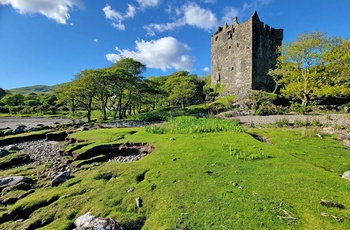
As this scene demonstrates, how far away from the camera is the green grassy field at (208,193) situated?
3777mm

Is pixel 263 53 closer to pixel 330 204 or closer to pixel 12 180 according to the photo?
pixel 330 204

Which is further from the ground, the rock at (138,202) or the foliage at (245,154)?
the foliage at (245,154)

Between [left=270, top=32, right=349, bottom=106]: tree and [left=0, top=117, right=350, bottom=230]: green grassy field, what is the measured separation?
71.7 ft

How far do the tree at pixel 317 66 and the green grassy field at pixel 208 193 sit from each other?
71.7ft

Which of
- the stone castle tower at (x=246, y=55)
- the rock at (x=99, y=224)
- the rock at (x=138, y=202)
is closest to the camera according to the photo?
the rock at (x=99, y=224)

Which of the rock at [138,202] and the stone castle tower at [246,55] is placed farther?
the stone castle tower at [246,55]

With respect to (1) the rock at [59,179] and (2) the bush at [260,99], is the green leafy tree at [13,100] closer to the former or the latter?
(2) the bush at [260,99]

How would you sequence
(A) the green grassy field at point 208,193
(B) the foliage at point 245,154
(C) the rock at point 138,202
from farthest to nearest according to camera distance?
1. (B) the foliage at point 245,154
2. (C) the rock at point 138,202
3. (A) the green grassy field at point 208,193

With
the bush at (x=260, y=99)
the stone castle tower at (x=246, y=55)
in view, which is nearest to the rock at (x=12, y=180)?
the bush at (x=260, y=99)

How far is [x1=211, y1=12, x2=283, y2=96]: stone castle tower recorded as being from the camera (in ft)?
123

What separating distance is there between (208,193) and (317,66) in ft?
97.2

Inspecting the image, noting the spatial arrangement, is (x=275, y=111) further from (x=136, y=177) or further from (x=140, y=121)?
(x=136, y=177)

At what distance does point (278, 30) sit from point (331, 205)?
4605 centimetres

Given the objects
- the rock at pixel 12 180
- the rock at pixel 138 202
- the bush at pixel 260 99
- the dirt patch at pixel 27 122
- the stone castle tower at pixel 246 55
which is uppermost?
the stone castle tower at pixel 246 55
